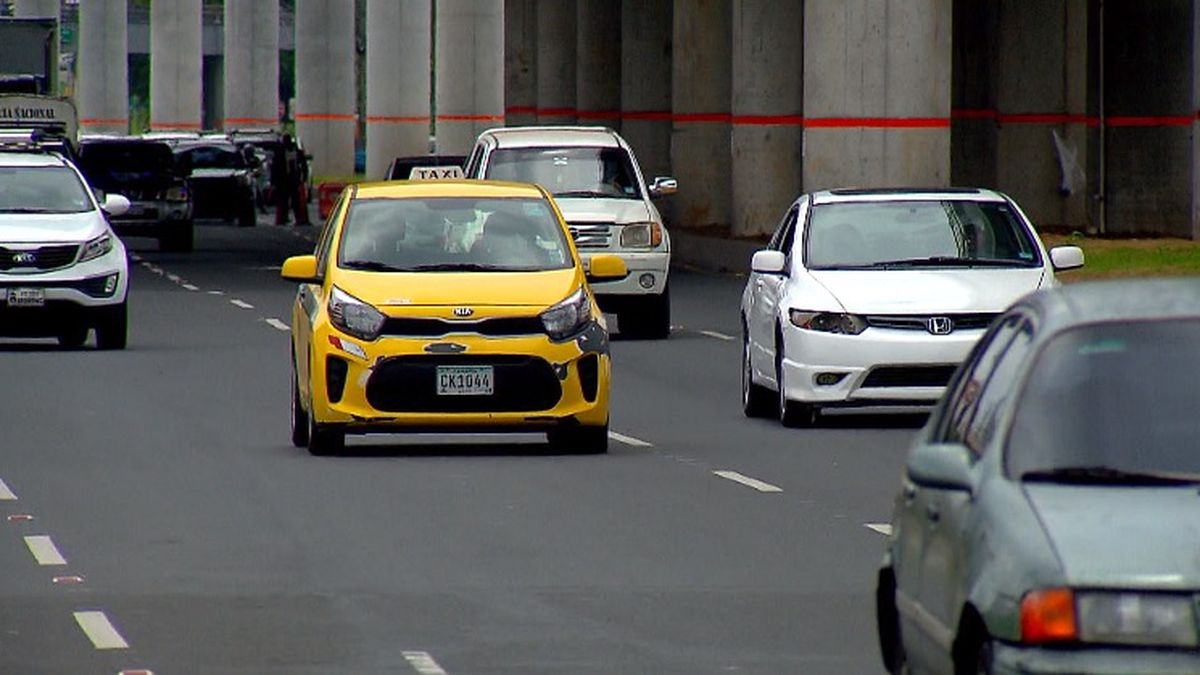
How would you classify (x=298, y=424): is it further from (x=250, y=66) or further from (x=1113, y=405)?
(x=250, y=66)

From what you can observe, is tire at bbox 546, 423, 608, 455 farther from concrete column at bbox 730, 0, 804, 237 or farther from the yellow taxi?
concrete column at bbox 730, 0, 804, 237

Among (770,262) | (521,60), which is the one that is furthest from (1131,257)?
(521,60)

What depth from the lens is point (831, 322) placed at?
21.6 m

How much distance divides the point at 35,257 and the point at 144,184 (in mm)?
26025

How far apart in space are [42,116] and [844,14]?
684 inches

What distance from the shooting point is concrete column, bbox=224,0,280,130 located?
129 metres

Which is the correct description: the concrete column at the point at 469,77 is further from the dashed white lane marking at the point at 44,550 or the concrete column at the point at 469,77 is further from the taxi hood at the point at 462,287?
the dashed white lane marking at the point at 44,550

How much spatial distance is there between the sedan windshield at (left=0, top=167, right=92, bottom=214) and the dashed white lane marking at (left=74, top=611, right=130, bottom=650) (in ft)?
60.5

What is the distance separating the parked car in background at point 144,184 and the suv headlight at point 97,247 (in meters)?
25.2

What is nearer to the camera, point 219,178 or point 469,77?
point 219,178

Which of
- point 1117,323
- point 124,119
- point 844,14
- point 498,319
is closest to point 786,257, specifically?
point 498,319

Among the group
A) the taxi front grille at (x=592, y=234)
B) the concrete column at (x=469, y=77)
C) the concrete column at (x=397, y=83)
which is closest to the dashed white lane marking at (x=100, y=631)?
the taxi front grille at (x=592, y=234)

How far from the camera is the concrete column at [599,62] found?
71.4m

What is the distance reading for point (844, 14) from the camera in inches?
1698
